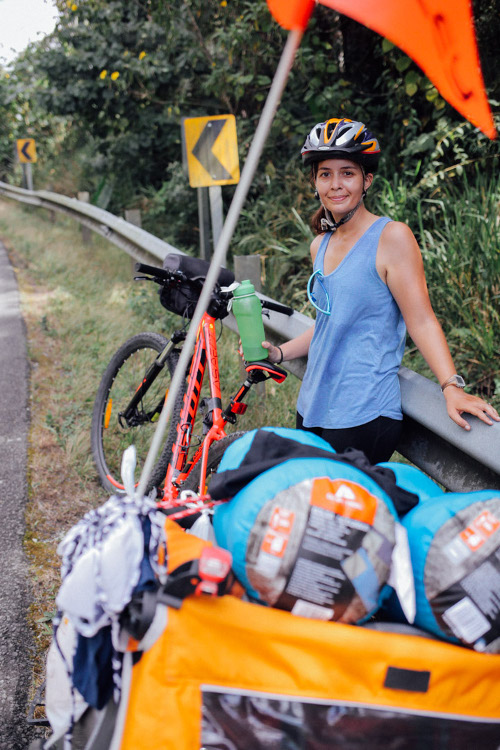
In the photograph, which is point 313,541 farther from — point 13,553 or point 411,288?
point 13,553

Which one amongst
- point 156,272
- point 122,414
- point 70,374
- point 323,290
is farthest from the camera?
point 70,374

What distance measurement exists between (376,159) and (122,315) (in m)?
4.09

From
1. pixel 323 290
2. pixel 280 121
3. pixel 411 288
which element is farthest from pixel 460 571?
pixel 280 121

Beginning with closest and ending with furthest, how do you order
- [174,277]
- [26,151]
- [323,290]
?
[323,290] → [174,277] → [26,151]

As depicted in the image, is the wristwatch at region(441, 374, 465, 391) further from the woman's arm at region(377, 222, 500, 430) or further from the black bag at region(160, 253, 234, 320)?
the black bag at region(160, 253, 234, 320)

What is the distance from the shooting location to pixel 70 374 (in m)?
5.07

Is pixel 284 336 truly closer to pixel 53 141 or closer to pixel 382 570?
pixel 382 570

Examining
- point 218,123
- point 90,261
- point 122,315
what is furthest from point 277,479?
point 90,261

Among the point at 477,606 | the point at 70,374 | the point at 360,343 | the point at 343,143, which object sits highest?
the point at 343,143

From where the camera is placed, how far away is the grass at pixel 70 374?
3.11m

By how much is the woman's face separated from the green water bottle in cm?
57

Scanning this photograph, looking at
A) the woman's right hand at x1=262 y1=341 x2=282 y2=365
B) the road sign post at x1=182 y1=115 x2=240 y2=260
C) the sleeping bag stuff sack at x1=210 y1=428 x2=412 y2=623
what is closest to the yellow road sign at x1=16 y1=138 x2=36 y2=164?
the road sign post at x1=182 y1=115 x2=240 y2=260

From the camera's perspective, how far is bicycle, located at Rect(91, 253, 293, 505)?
2.97 metres

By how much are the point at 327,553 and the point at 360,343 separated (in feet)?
4.01
